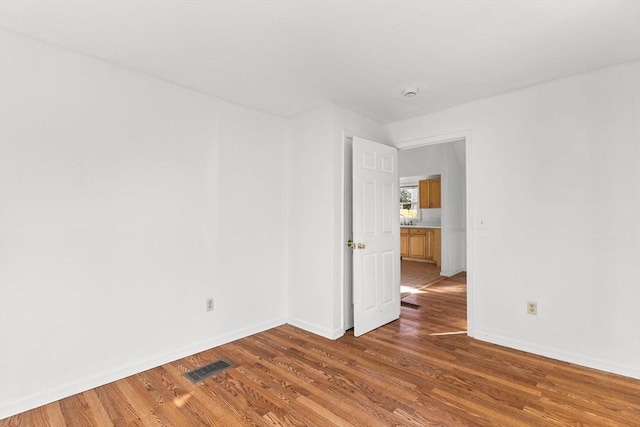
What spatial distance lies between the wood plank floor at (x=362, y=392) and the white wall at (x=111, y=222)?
25 cm

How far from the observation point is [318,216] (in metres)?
3.24

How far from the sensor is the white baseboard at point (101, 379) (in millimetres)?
1892

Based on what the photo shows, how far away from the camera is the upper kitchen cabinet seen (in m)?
7.59

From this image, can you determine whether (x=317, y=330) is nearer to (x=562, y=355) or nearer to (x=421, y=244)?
(x=562, y=355)

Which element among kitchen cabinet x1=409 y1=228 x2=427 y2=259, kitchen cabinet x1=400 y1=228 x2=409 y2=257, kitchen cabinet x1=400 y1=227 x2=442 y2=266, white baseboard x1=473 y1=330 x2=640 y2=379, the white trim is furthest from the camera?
kitchen cabinet x1=400 y1=228 x2=409 y2=257

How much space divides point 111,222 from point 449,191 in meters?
5.78

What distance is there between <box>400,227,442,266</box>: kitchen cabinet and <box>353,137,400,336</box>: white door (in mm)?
3921

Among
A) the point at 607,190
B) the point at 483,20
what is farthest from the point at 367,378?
the point at 483,20

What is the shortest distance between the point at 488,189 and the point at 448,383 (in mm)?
1837

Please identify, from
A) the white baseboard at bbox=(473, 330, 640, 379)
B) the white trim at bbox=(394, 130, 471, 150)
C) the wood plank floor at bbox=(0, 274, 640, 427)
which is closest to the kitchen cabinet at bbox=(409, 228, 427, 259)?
the white trim at bbox=(394, 130, 471, 150)

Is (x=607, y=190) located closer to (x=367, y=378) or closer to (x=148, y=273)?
A: (x=367, y=378)

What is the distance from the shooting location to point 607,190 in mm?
2387

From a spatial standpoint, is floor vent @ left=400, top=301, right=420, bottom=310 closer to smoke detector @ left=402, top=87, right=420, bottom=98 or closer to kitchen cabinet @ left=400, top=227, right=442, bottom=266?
smoke detector @ left=402, top=87, right=420, bottom=98

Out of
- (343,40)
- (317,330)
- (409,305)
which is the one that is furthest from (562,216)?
(317,330)
